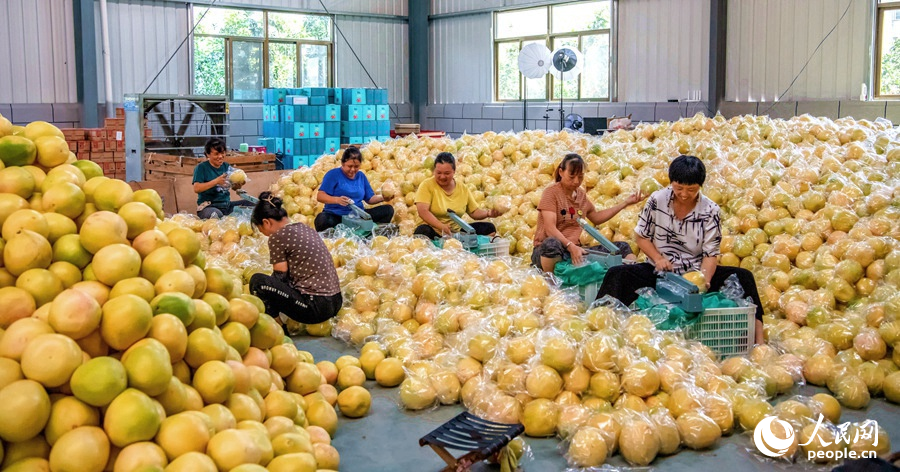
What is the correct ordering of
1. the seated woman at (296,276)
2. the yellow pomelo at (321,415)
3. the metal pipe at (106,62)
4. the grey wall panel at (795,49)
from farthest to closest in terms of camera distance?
the metal pipe at (106,62), the grey wall panel at (795,49), the seated woman at (296,276), the yellow pomelo at (321,415)

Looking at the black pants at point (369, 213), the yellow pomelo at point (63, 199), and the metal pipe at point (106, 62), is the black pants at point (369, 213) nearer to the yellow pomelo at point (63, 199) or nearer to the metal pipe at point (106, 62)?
the yellow pomelo at point (63, 199)

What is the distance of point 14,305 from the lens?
7.69 ft

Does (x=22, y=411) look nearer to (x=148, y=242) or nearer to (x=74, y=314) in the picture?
(x=74, y=314)

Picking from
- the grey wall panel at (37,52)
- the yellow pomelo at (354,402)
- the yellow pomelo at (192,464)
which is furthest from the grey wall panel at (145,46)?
the yellow pomelo at (192,464)

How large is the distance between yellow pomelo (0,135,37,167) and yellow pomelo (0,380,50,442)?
925 mm

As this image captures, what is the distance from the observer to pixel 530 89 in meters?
15.9

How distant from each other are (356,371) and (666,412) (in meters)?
1.42

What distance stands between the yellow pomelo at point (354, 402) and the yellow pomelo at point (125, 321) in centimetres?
144

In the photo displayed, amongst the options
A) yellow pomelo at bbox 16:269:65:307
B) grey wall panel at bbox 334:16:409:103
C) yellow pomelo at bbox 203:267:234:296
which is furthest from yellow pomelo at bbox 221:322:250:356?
grey wall panel at bbox 334:16:409:103

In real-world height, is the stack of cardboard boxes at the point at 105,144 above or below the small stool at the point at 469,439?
above

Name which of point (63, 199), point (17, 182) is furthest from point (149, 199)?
point (17, 182)

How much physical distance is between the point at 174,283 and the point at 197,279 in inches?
6.7

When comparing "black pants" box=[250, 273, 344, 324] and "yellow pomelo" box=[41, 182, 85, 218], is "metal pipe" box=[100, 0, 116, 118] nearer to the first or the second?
"black pants" box=[250, 273, 344, 324]

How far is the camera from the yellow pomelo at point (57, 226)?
2537 millimetres
